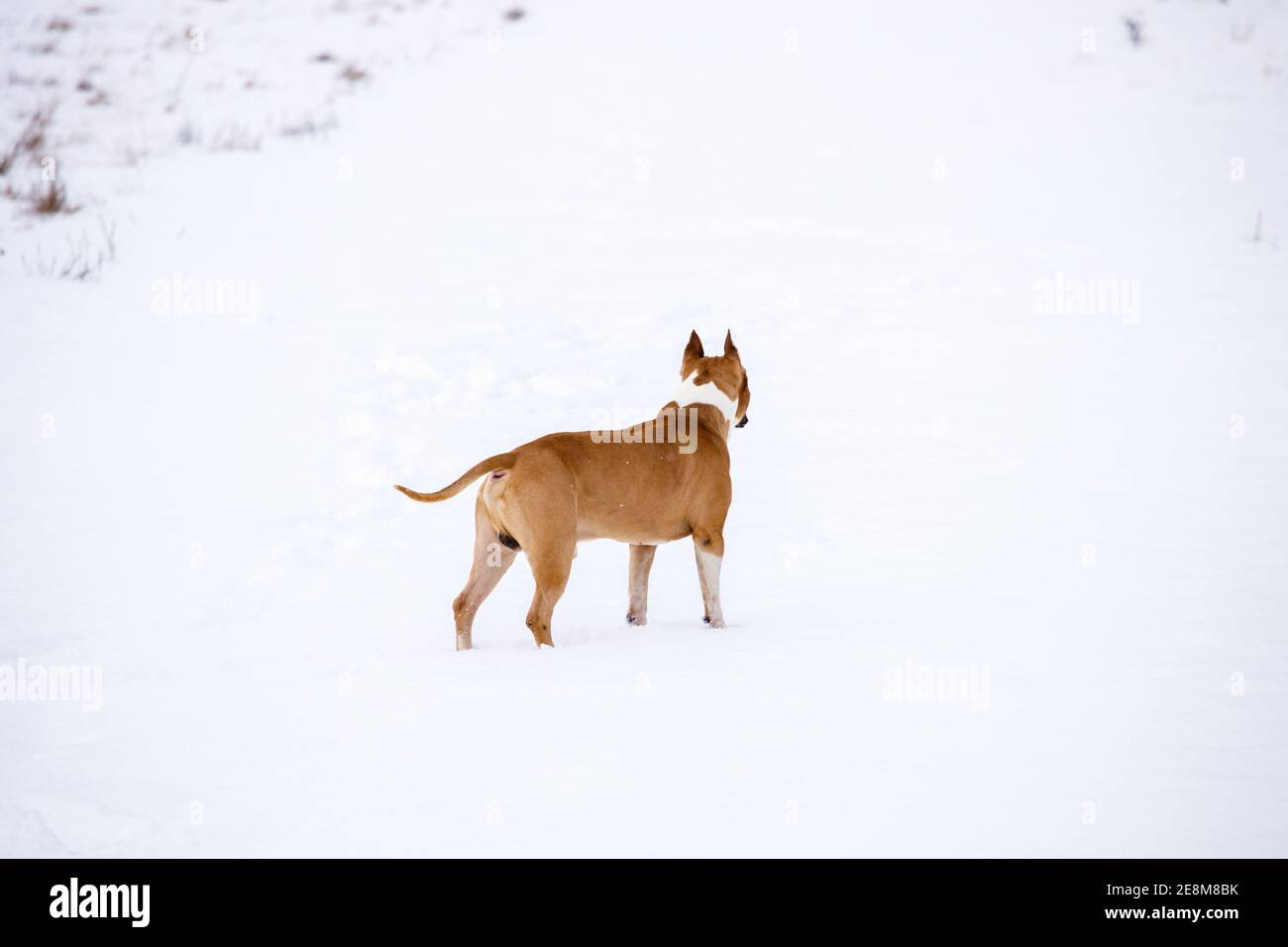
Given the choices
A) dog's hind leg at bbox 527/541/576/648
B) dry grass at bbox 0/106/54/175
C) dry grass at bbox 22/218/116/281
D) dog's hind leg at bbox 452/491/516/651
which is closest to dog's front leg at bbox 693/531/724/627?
dog's hind leg at bbox 527/541/576/648

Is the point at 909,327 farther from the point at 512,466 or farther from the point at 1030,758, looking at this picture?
the point at 1030,758

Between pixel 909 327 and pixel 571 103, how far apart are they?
7.72 m

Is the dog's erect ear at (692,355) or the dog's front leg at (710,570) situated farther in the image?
the dog's erect ear at (692,355)

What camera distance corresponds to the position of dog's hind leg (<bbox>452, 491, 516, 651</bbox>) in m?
6.41

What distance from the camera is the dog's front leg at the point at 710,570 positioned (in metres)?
6.59

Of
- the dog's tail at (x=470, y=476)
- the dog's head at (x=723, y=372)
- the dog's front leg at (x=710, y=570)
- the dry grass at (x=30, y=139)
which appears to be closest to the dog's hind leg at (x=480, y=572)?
the dog's tail at (x=470, y=476)

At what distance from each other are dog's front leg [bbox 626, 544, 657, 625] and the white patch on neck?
954 mm

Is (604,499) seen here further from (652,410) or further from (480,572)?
(652,410)

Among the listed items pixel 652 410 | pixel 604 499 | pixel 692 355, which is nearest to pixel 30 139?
pixel 652 410

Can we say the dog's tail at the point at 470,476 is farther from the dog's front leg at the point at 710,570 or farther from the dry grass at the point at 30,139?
the dry grass at the point at 30,139

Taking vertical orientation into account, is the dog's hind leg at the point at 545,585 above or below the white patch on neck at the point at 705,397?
below

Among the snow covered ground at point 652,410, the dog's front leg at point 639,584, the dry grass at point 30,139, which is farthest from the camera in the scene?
the dry grass at point 30,139

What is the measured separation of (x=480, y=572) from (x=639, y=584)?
92 centimetres

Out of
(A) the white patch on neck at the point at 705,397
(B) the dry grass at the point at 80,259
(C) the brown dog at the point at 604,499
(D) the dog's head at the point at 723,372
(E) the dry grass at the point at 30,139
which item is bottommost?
(C) the brown dog at the point at 604,499
